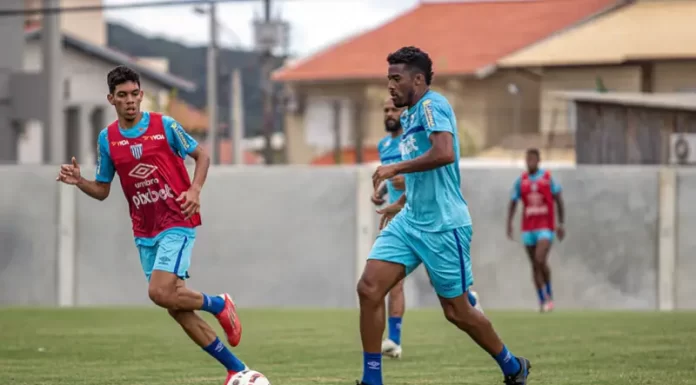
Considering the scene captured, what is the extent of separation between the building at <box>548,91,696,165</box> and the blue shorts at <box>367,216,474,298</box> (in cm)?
1688

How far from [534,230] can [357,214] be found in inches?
175

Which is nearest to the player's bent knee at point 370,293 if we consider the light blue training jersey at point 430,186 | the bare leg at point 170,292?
the light blue training jersey at point 430,186

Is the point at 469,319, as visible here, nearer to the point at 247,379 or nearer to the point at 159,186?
the point at 247,379

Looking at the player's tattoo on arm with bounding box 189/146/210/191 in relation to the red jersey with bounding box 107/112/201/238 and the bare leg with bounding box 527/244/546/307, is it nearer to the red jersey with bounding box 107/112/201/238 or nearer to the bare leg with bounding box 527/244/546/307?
the red jersey with bounding box 107/112/201/238

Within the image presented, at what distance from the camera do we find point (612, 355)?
38.9 ft

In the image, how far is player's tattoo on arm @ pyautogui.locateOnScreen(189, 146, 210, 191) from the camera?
29.7 feet

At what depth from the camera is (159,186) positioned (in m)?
9.28

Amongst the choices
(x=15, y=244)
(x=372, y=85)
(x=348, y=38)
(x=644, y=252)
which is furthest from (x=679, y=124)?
(x=348, y=38)

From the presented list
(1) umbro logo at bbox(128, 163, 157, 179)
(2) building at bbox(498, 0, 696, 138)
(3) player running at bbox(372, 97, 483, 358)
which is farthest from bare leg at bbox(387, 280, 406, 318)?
(2) building at bbox(498, 0, 696, 138)

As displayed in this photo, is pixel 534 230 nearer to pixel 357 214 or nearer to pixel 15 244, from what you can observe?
pixel 357 214

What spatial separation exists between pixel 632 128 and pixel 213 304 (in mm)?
17403

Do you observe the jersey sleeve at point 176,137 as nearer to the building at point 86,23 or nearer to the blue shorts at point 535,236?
the blue shorts at point 535,236

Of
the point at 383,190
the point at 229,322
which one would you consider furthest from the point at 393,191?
the point at 229,322

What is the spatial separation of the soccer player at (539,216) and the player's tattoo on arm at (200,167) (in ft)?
38.5
